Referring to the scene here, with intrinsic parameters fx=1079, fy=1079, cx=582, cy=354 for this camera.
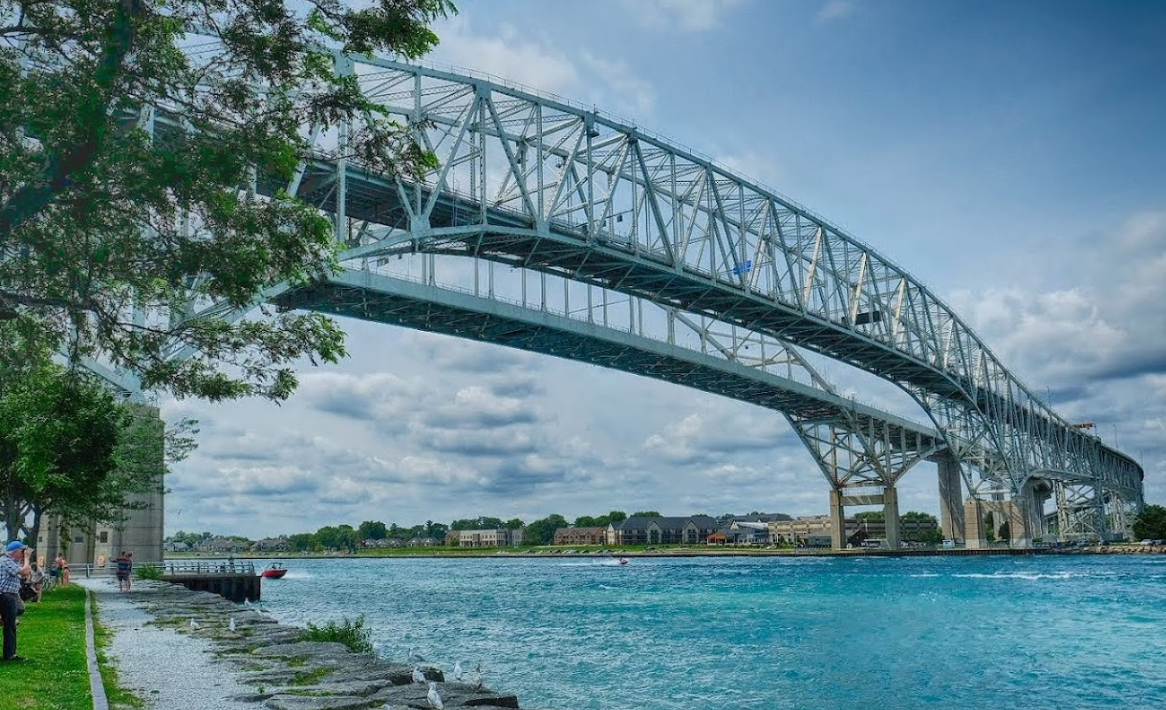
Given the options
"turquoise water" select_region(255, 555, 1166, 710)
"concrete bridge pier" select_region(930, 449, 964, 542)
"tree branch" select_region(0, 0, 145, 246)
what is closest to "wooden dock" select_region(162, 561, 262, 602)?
"turquoise water" select_region(255, 555, 1166, 710)

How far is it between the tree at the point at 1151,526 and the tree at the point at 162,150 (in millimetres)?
141129

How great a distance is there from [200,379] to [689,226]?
47.3m

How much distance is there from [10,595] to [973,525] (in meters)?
112

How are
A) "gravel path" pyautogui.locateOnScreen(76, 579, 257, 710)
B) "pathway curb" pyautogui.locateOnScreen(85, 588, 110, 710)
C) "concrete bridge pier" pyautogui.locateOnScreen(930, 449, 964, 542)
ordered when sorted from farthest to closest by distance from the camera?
"concrete bridge pier" pyautogui.locateOnScreen(930, 449, 964, 542), "gravel path" pyautogui.locateOnScreen(76, 579, 257, 710), "pathway curb" pyautogui.locateOnScreen(85, 588, 110, 710)

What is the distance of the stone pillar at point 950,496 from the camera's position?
344ft

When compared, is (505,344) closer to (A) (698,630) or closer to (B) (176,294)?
(A) (698,630)

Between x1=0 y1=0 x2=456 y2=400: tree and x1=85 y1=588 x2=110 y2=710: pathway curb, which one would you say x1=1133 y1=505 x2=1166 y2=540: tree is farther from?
x1=0 y1=0 x2=456 y2=400: tree

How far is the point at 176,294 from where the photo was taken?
10.8m

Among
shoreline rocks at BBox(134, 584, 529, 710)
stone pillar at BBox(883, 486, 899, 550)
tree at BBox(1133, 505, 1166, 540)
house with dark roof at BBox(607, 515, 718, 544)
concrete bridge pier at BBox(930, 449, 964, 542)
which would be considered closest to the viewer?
shoreline rocks at BBox(134, 584, 529, 710)

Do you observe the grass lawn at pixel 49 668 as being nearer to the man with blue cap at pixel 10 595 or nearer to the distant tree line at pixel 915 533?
the man with blue cap at pixel 10 595

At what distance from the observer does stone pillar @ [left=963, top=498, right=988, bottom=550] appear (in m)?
111

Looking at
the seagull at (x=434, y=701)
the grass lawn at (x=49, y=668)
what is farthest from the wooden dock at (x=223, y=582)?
the seagull at (x=434, y=701)

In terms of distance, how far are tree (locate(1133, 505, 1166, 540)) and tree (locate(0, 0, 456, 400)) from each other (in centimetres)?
14113

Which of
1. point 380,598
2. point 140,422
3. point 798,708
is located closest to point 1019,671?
point 798,708
